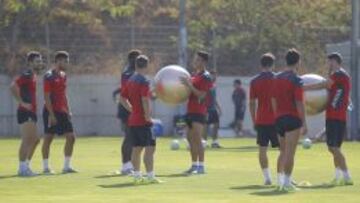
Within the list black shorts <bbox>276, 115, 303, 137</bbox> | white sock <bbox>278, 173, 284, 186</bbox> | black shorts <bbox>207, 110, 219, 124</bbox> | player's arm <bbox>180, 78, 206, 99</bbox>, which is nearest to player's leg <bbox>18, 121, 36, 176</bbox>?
player's arm <bbox>180, 78, 206, 99</bbox>

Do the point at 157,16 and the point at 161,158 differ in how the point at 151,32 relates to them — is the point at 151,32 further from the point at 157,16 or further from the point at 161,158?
the point at 161,158

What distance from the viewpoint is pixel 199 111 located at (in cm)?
2203

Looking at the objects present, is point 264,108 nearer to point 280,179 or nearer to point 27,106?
point 280,179

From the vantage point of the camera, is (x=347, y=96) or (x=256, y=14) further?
(x=256, y=14)

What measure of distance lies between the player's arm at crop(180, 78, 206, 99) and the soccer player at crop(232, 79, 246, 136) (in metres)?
18.7

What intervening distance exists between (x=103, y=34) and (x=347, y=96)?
26103mm

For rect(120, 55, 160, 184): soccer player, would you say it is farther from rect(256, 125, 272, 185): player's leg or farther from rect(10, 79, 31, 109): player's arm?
rect(10, 79, 31, 109): player's arm

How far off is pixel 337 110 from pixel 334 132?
1.25ft

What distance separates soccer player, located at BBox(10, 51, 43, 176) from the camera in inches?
856

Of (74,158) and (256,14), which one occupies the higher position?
(256,14)

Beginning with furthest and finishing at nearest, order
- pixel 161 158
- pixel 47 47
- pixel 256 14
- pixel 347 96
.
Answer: pixel 256 14 < pixel 47 47 < pixel 161 158 < pixel 347 96

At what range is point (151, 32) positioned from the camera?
145ft

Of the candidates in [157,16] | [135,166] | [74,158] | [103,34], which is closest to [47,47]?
[103,34]

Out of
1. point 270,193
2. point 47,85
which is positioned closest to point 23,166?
point 47,85
